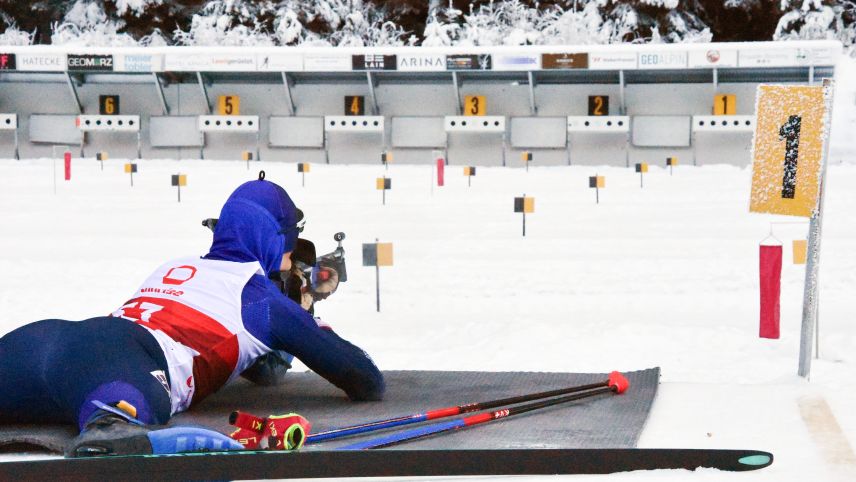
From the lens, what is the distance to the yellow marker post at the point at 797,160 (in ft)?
15.9

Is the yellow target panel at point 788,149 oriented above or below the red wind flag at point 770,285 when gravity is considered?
above

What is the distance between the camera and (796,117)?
16.1ft

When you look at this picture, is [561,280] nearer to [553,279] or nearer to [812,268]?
[553,279]

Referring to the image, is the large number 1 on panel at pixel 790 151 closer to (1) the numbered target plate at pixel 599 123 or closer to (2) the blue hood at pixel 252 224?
(2) the blue hood at pixel 252 224

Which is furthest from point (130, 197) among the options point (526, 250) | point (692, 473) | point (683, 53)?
point (692, 473)

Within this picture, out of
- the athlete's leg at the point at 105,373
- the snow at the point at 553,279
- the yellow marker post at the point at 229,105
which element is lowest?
the snow at the point at 553,279

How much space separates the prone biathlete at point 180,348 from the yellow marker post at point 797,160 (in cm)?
216

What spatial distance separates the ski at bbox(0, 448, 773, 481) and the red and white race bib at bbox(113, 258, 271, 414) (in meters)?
0.83

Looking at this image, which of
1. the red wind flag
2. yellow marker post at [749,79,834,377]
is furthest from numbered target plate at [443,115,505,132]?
yellow marker post at [749,79,834,377]

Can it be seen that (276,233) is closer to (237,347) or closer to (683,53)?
(237,347)

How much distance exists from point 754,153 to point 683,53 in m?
16.3

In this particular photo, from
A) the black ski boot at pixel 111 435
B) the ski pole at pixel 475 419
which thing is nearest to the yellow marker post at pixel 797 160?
Answer: the ski pole at pixel 475 419

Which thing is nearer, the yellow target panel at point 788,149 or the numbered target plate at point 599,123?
the yellow target panel at point 788,149

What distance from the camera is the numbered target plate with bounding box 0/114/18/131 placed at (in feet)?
74.3
